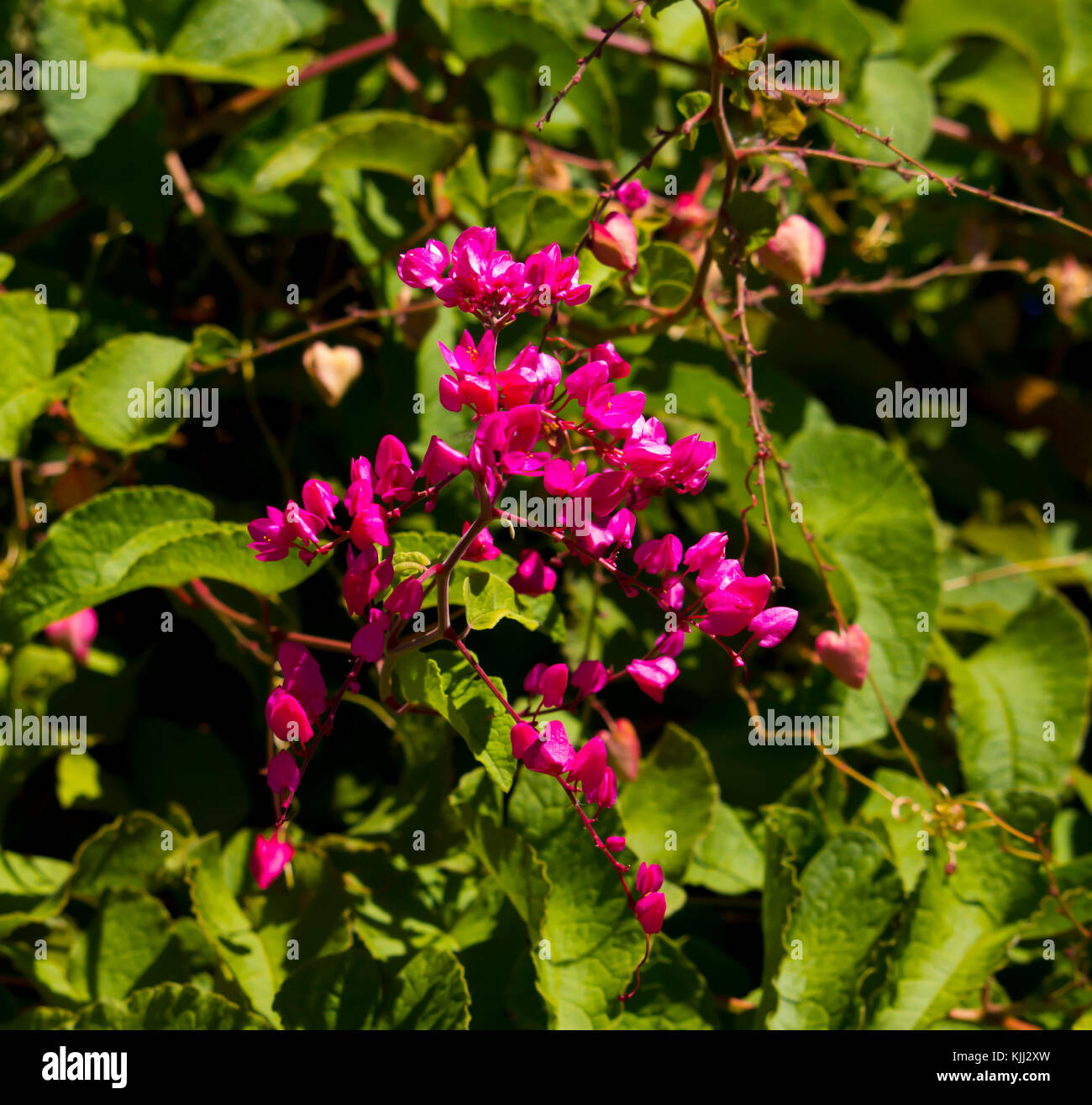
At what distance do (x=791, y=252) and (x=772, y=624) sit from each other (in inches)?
13.3

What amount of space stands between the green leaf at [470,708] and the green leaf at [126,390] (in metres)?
0.43

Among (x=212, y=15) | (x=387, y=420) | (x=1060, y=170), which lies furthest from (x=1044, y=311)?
(x=212, y=15)

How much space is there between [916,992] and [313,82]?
3.34 ft

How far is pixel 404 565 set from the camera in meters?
0.55

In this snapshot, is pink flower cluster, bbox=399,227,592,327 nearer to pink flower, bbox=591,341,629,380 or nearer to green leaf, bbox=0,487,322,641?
pink flower, bbox=591,341,629,380

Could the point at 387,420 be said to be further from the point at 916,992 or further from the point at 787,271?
the point at 916,992

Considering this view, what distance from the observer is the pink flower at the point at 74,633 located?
0.88 metres

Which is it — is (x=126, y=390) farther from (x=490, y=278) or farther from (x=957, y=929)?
(x=957, y=929)

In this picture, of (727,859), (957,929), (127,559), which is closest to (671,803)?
(727,859)

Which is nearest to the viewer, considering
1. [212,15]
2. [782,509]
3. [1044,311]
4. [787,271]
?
[787,271]

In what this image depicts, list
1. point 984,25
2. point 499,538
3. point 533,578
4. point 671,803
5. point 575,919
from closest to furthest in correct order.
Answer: point 533,578
point 575,919
point 671,803
point 499,538
point 984,25

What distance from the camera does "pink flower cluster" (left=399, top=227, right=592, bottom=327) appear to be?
501mm

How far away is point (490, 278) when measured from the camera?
0.50 m

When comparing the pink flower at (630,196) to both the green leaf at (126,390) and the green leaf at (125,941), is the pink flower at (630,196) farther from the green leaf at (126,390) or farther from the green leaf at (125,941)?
the green leaf at (125,941)
